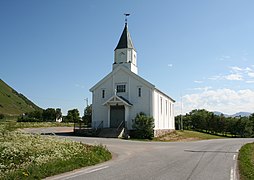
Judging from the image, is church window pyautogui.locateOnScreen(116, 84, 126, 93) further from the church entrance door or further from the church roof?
the church roof

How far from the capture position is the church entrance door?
120 feet

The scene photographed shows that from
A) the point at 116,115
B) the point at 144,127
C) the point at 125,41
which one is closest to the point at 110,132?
the point at 116,115

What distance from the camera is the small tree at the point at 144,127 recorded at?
33.8 m

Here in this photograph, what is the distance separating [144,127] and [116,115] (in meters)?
4.49

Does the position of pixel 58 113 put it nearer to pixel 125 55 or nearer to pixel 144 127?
pixel 125 55

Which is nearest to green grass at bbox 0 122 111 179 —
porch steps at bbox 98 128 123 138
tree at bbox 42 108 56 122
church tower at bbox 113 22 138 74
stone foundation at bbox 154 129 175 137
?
porch steps at bbox 98 128 123 138

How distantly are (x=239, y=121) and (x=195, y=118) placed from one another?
37.2 ft

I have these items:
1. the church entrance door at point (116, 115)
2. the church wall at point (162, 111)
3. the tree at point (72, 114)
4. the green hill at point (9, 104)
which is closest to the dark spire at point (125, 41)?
the church wall at point (162, 111)

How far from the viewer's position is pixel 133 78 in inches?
1473

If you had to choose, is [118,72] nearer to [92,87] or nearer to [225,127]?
[92,87]

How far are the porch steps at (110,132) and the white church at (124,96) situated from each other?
185 centimetres

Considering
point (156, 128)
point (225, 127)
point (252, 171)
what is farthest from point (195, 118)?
point (252, 171)

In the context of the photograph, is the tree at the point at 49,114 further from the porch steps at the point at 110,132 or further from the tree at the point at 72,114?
the porch steps at the point at 110,132

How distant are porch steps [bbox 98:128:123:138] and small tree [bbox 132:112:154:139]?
1.95 m
